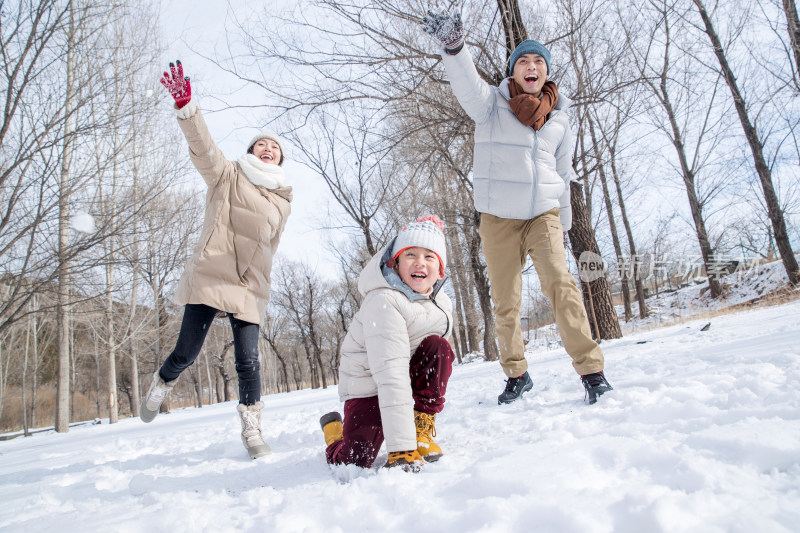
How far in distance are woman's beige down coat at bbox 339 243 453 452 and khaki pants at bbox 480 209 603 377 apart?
706 mm

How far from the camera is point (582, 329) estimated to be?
2.29 meters

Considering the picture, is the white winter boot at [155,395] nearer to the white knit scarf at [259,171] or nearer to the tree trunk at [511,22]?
the white knit scarf at [259,171]

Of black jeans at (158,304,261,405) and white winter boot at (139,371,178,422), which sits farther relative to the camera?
white winter boot at (139,371,178,422)

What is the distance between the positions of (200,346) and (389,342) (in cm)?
137

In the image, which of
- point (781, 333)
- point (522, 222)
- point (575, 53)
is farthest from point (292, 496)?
point (575, 53)

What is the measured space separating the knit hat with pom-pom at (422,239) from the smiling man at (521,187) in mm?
700

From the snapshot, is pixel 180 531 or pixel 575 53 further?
pixel 575 53

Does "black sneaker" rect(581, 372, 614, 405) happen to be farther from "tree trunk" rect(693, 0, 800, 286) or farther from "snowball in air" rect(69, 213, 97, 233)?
"tree trunk" rect(693, 0, 800, 286)

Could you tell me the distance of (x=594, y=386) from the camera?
2.15 meters

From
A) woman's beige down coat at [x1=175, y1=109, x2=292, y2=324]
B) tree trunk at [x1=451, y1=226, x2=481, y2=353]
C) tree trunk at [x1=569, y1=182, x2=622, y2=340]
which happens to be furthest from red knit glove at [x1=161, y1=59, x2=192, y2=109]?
tree trunk at [x1=451, y1=226, x2=481, y2=353]

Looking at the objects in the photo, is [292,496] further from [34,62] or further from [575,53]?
[575,53]

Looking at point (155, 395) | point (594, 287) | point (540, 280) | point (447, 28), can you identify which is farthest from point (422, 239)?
point (594, 287)

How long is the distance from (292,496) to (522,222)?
6.30 ft

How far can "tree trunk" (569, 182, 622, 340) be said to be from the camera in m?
6.23
